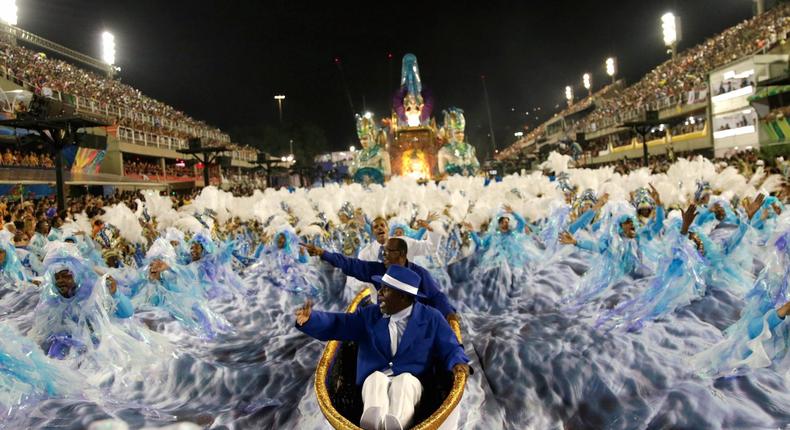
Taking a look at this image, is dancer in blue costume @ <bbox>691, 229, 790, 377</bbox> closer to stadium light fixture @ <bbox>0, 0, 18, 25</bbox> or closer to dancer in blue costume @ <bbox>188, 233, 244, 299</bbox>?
dancer in blue costume @ <bbox>188, 233, 244, 299</bbox>

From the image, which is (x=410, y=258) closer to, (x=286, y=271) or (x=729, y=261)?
(x=286, y=271)

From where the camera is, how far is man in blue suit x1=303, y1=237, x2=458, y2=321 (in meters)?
4.97

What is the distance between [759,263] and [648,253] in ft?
5.09

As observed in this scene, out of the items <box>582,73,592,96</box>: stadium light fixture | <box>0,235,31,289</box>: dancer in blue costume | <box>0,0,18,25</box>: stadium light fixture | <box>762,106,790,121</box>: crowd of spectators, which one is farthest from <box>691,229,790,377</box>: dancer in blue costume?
<box>582,73,592,96</box>: stadium light fixture

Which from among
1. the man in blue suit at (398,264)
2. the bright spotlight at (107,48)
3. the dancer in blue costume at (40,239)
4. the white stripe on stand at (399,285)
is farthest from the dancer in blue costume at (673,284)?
the bright spotlight at (107,48)

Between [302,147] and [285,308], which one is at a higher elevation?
[302,147]

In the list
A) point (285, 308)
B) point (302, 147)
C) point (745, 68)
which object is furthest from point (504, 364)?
point (302, 147)

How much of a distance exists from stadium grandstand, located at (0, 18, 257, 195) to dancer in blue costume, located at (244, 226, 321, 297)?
704cm

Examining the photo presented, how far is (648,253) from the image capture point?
6.88 meters

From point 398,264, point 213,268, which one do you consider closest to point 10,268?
point 213,268

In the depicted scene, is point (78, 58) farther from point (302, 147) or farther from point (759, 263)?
point (759, 263)

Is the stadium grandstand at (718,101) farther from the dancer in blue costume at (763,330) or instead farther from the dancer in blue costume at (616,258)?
the dancer in blue costume at (763,330)

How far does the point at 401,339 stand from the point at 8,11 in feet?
120

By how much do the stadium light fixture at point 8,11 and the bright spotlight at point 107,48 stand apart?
1472 centimetres
